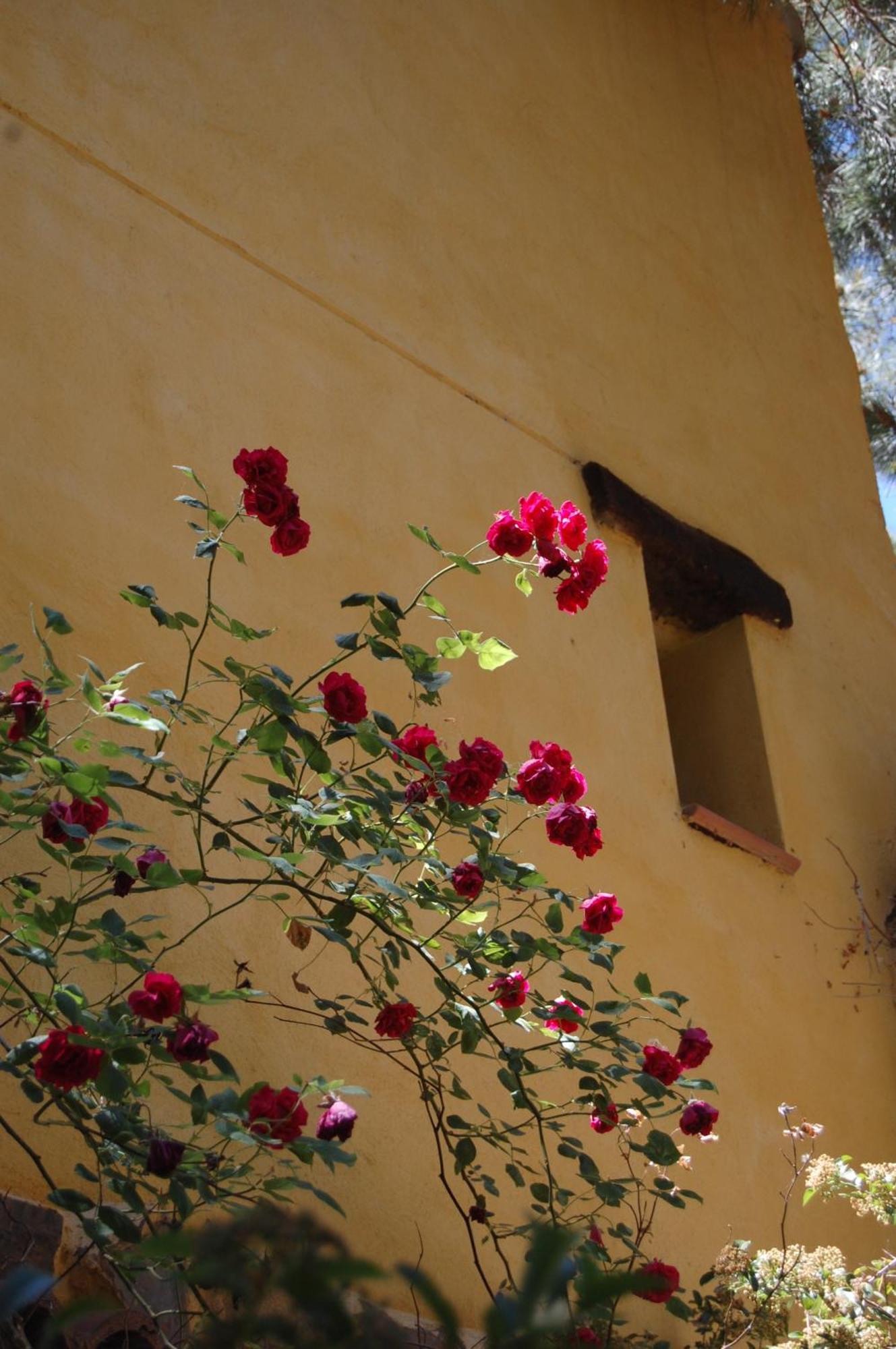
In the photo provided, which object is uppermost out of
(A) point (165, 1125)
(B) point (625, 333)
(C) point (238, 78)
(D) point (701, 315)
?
(D) point (701, 315)

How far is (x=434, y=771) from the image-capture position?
2.24 metres

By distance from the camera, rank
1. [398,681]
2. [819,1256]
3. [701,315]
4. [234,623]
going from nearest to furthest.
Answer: [234,623], [819,1256], [398,681], [701,315]

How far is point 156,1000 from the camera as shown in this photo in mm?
1763

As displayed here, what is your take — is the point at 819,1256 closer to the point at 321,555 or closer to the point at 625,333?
the point at 321,555

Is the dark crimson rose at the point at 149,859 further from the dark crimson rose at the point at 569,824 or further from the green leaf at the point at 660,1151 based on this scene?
the green leaf at the point at 660,1151

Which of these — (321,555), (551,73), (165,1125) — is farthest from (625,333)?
(165,1125)

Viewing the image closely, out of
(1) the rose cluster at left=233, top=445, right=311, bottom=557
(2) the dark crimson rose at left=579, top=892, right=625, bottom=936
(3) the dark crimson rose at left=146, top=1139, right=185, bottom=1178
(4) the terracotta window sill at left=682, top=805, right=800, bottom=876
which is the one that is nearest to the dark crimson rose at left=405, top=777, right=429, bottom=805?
(2) the dark crimson rose at left=579, top=892, right=625, bottom=936

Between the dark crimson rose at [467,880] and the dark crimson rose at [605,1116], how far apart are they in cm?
43

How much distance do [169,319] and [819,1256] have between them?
2.25m

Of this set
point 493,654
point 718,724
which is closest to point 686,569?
point 718,724

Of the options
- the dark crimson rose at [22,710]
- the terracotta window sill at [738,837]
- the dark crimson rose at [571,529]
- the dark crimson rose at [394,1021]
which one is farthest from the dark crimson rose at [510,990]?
the terracotta window sill at [738,837]

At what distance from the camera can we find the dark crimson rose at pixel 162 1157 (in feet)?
5.53

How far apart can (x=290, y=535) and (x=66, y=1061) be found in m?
0.89

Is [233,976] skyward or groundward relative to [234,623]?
groundward
